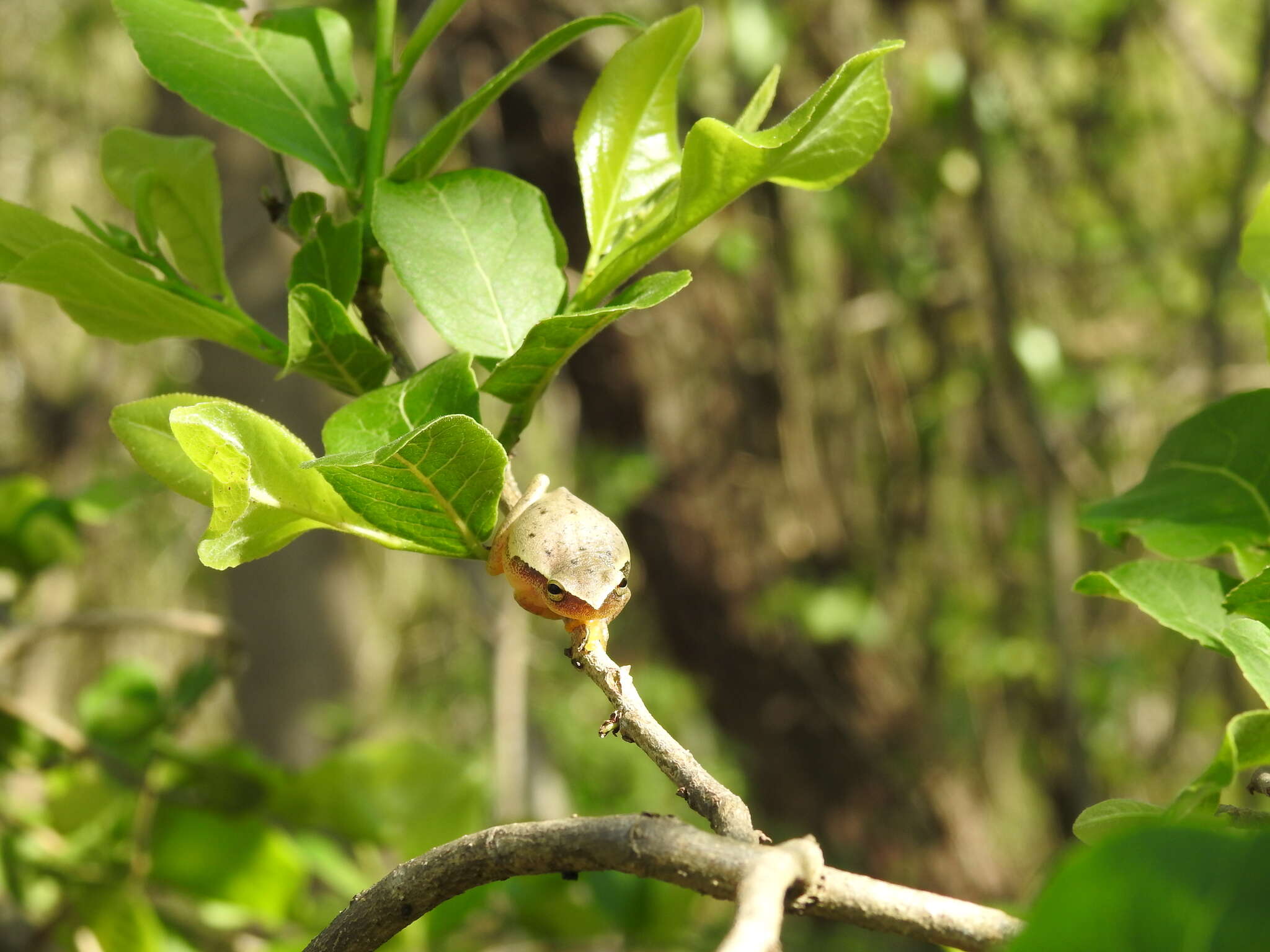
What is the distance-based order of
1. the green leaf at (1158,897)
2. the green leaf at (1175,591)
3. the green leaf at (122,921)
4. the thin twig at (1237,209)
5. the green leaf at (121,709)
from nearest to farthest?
the green leaf at (1158,897)
the green leaf at (1175,591)
the green leaf at (122,921)
the green leaf at (121,709)
the thin twig at (1237,209)

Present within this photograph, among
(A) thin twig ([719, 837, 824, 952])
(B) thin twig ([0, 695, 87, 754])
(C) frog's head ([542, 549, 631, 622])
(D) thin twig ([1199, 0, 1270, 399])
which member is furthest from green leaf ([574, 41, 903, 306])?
(D) thin twig ([1199, 0, 1270, 399])

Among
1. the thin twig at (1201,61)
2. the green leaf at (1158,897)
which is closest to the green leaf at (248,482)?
the green leaf at (1158,897)

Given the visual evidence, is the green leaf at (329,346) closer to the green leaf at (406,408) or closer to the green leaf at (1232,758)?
the green leaf at (406,408)

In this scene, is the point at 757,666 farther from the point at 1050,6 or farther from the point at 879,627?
the point at 1050,6

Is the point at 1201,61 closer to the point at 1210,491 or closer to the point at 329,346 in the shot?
the point at 1210,491

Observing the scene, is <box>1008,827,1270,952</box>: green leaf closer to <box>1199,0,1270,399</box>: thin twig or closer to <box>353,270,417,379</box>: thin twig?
<box>353,270,417,379</box>: thin twig

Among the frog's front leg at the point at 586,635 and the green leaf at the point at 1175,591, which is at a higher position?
the green leaf at the point at 1175,591

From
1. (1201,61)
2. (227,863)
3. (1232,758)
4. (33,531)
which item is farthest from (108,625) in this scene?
(1201,61)
